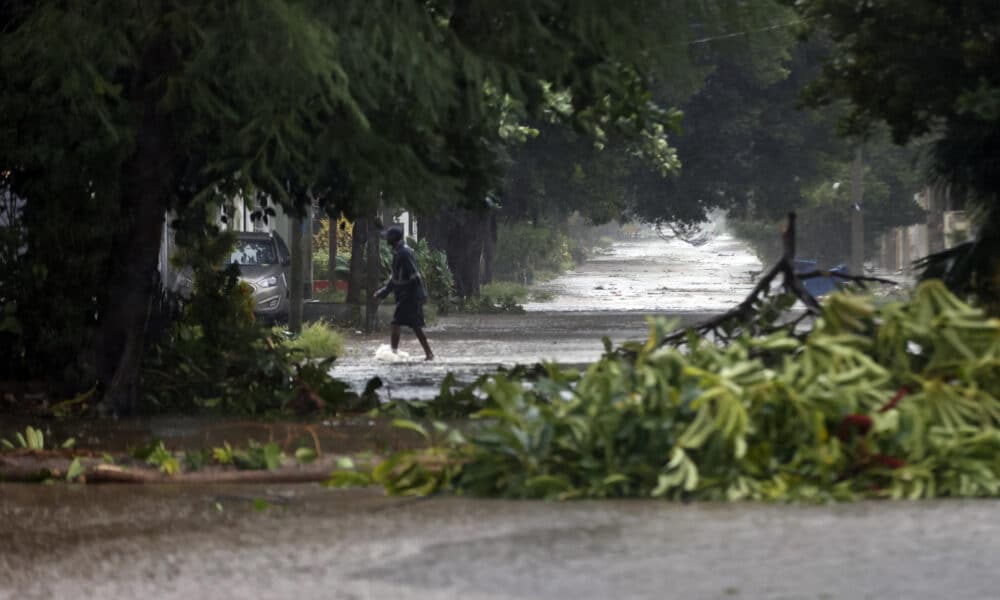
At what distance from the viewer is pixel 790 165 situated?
167ft

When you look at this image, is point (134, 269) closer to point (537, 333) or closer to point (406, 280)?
point (406, 280)

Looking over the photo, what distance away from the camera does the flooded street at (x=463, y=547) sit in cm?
709

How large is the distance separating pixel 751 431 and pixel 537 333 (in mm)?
23134

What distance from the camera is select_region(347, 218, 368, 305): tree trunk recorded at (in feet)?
114

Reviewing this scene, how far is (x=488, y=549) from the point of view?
7.96 meters

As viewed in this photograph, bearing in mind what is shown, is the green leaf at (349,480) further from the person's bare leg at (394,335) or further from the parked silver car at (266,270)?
the parked silver car at (266,270)

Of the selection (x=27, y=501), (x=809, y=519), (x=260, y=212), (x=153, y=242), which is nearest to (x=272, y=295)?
(x=260, y=212)

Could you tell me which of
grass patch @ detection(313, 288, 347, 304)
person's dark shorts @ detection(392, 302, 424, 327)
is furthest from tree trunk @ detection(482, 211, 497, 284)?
person's dark shorts @ detection(392, 302, 424, 327)

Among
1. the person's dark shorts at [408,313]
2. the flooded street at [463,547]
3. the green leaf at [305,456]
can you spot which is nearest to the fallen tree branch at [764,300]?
the green leaf at [305,456]

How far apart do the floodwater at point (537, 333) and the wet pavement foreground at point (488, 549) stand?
238 cm

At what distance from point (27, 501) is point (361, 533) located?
2438mm

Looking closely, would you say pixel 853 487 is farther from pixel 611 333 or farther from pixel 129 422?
pixel 611 333

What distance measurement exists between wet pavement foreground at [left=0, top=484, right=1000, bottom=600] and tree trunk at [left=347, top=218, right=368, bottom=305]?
81.8 ft

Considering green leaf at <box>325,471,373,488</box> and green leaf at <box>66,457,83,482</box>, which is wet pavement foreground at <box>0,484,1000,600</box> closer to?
green leaf at <box>325,471,373,488</box>
